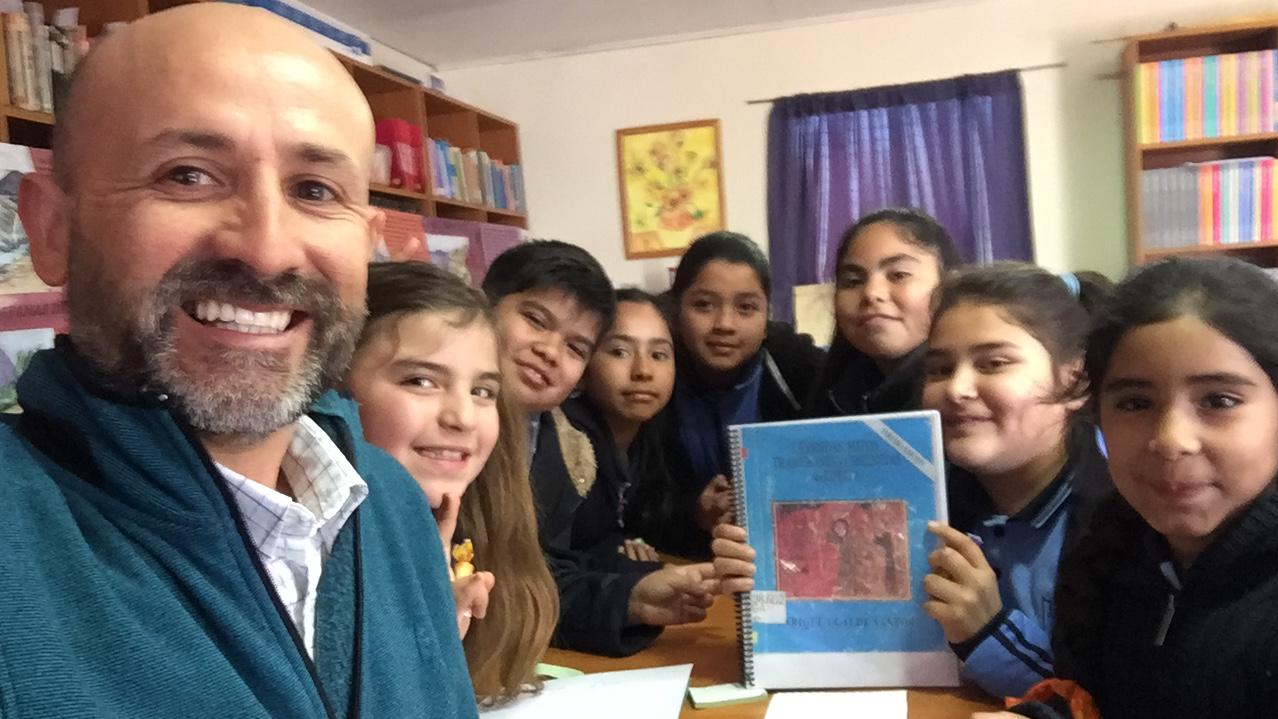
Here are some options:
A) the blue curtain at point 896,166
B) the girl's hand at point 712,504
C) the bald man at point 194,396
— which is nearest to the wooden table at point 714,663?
the girl's hand at point 712,504

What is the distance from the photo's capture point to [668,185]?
15.0ft

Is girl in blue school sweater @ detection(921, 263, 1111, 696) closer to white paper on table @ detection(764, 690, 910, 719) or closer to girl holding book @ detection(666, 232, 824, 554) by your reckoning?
white paper on table @ detection(764, 690, 910, 719)

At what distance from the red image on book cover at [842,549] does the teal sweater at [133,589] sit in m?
0.56

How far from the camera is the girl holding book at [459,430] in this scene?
3.88 feet

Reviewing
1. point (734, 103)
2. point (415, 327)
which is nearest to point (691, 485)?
point (415, 327)

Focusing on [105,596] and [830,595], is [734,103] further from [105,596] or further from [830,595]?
[105,596]

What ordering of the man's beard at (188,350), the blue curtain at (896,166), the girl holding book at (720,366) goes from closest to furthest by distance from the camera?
the man's beard at (188,350), the girl holding book at (720,366), the blue curtain at (896,166)

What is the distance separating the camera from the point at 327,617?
77cm

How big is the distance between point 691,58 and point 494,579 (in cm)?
386

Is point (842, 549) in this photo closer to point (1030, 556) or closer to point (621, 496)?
point (1030, 556)

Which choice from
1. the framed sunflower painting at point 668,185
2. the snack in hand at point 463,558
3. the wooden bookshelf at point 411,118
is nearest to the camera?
the snack in hand at point 463,558

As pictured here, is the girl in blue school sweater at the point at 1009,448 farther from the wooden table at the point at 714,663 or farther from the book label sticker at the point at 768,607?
the book label sticker at the point at 768,607

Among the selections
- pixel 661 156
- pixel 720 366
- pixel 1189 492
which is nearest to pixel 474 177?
pixel 661 156

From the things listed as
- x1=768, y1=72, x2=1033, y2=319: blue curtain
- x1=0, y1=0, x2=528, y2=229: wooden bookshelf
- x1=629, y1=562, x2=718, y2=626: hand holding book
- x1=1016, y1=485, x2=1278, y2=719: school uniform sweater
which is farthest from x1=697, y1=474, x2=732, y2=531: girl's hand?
x1=768, y1=72, x2=1033, y2=319: blue curtain
